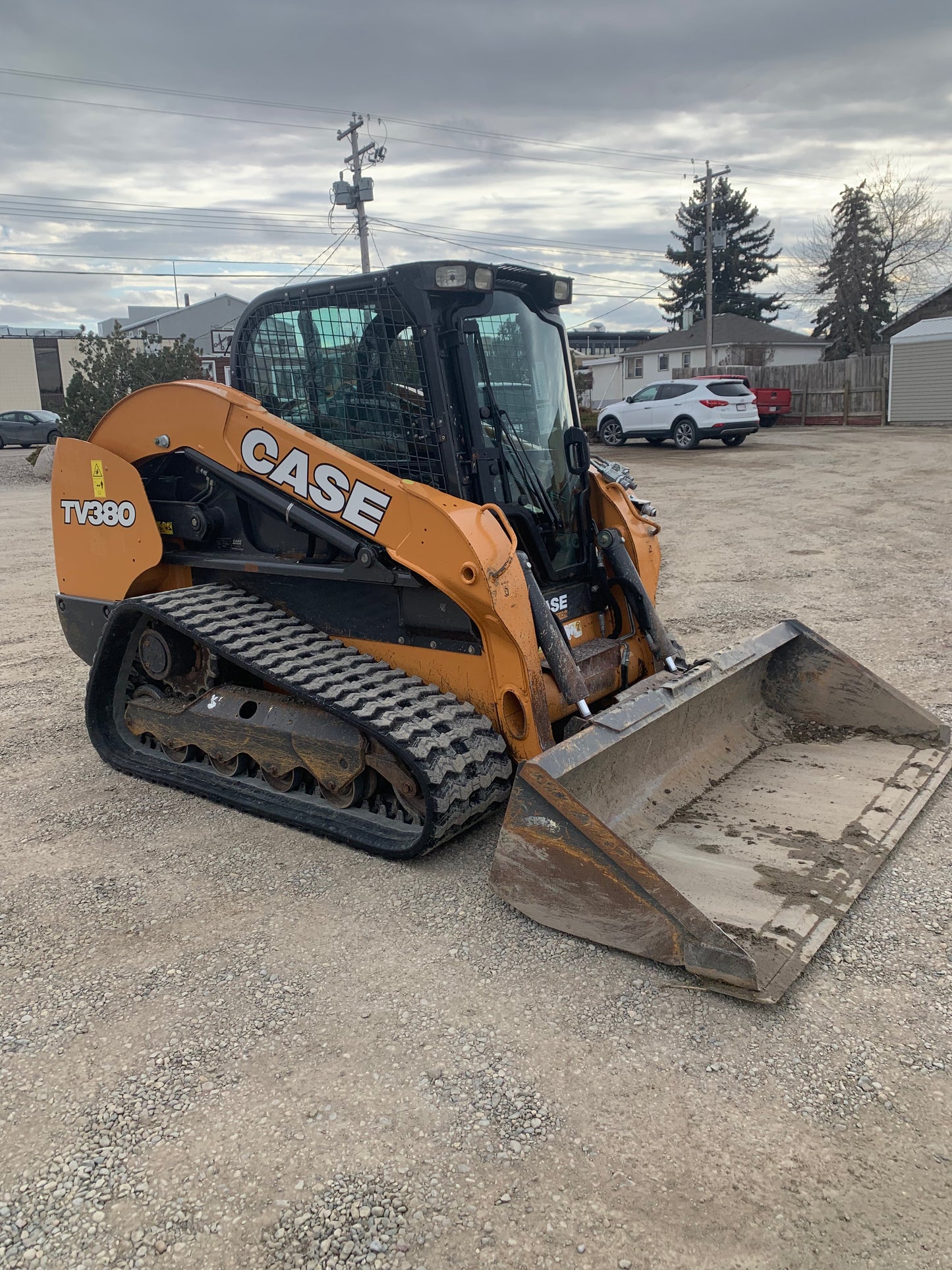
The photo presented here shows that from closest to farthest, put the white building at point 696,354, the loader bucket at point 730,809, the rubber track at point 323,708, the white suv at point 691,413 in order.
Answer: the loader bucket at point 730,809, the rubber track at point 323,708, the white suv at point 691,413, the white building at point 696,354

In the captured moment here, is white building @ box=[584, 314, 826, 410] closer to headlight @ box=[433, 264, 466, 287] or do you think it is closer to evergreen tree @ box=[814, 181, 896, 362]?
evergreen tree @ box=[814, 181, 896, 362]

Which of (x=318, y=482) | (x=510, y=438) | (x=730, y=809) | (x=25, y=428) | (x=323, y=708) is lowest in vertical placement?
(x=730, y=809)

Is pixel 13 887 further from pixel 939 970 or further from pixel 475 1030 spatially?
→ pixel 939 970

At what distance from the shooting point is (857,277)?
45.0 metres

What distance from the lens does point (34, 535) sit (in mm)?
14414

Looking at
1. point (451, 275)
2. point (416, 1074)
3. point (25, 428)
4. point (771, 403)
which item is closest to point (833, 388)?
point (771, 403)

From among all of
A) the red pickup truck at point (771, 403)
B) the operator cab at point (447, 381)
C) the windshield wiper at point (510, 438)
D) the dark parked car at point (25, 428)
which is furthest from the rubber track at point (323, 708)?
the dark parked car at point (25, 428)

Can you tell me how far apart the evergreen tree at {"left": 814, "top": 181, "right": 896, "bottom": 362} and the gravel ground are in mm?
46142

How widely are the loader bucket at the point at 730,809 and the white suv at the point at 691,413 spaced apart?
59.2ft

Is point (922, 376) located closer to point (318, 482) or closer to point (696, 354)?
point (696, 354)

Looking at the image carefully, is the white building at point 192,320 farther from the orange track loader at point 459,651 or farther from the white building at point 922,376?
the orange track loader at point 459,651

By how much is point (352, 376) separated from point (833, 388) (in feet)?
92.7

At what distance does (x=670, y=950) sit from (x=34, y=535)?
13.6 meters

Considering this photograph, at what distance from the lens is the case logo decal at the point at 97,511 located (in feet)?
17.4
